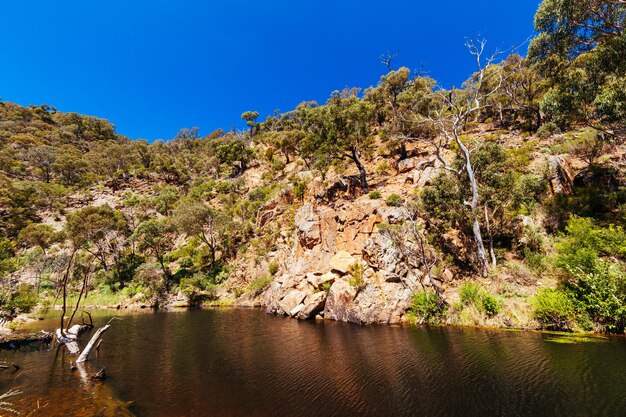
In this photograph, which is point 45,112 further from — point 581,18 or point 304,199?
point 581,18

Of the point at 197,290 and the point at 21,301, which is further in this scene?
the point at 197,290

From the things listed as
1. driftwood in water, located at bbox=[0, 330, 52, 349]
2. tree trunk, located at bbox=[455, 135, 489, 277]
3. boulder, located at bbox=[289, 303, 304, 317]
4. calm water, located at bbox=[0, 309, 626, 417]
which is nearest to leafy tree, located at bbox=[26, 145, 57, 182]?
driftwood in water, located at bbox=[0, 330, 52, 349]

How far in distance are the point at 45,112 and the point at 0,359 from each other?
154 metres

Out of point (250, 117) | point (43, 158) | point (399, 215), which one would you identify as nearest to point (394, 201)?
point (399, 215)

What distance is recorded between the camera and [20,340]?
24969 mm

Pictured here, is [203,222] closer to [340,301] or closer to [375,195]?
[375,195]

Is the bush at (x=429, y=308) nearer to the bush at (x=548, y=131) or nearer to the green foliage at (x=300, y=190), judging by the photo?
the green foliage at (x=300, y=190)

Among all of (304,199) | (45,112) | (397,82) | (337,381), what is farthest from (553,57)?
(45,112)

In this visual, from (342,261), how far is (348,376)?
61.2 ft

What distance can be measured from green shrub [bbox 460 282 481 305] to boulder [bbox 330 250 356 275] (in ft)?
37.7

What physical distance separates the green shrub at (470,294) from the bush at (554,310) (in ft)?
13.7

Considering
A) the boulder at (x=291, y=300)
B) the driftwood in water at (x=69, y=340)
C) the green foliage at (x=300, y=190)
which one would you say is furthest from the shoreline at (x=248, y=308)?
the green foliage at (x=300, y=190)

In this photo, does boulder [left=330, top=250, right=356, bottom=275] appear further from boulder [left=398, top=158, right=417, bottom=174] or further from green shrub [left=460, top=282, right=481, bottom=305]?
boulder [left=398, top=158, right=417, bottom=174]

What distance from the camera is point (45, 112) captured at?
129625mm
